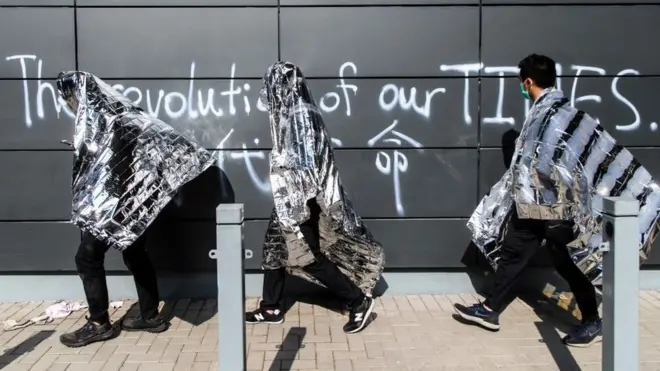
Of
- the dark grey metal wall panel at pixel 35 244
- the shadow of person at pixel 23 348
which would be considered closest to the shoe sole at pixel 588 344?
the shadow of person at pixel 23 348

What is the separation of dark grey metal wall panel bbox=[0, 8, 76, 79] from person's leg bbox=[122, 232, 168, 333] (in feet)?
5.43

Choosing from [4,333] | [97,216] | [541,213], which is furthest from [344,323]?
[4,333]

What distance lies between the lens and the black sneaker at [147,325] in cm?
409

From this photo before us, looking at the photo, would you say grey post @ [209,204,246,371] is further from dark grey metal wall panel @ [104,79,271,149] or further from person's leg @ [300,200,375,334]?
dark grey metal wall panel @ [104,79,271,149]

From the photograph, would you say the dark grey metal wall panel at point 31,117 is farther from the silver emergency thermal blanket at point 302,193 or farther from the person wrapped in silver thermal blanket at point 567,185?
the person wrapped in silver thermal blanket at point 567,185

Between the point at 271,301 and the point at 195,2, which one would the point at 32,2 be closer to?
the point at 195,2

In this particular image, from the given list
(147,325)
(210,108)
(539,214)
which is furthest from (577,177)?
(147,325)

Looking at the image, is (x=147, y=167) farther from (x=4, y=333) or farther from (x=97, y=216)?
(x=4, y=333)

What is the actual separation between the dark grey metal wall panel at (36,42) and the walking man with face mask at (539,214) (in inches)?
135

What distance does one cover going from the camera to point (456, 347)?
12.5ft

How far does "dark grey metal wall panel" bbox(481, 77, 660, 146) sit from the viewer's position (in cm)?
473

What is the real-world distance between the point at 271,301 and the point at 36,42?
2715mm

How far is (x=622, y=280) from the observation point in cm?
279

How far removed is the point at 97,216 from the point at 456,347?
2421mm
